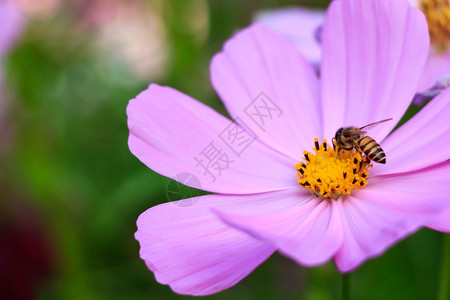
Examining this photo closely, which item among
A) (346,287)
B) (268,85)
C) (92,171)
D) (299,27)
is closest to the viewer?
(346,287)

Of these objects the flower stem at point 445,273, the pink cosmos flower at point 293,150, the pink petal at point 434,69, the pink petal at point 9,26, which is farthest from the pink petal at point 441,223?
the pink petal at point 9,26

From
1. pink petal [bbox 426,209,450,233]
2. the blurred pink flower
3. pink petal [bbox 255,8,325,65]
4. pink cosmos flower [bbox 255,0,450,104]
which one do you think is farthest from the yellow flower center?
the blurred pink flower

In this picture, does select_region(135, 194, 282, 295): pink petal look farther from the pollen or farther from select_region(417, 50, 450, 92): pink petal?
select_region(417, 50, 450, 92): pink petal

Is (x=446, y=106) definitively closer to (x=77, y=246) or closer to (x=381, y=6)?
(x=381, y=6)

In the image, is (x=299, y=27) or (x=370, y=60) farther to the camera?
(x=299, y=27)

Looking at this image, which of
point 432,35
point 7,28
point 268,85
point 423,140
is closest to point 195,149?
point 268,85

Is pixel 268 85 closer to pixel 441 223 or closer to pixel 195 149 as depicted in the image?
pixel 195 149

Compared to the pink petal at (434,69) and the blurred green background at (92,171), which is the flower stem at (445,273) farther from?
the blurred green background at (92,171)
